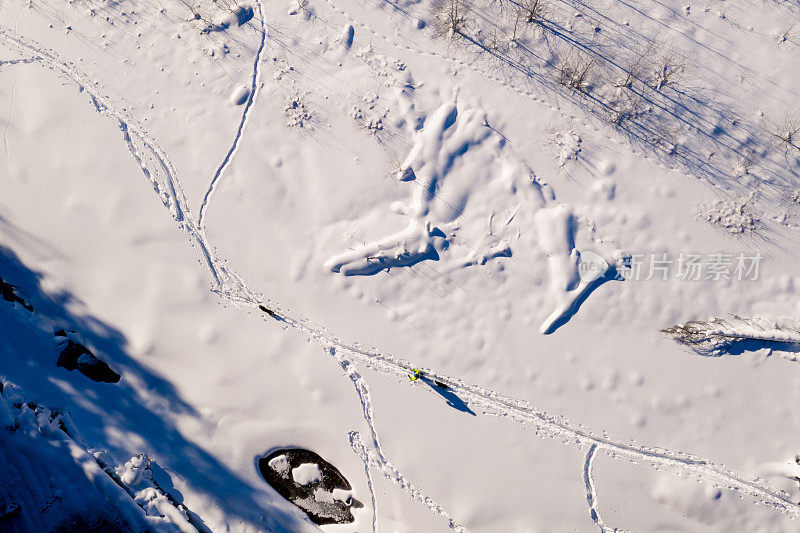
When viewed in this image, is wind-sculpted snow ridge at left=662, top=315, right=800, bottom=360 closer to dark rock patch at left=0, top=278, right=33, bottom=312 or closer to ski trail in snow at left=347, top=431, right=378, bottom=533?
ski trail in snow at left=347, top=431, right=378, bottom=533

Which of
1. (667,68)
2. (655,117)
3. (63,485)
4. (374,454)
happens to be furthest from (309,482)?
(667,68)

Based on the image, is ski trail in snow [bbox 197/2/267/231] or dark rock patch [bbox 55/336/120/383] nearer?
dark rock patch [bbox 55/336/120/383]

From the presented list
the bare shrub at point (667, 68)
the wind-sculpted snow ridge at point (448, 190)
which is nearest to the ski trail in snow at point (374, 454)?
the wind-sculpted snow ridge at point (448, 190)

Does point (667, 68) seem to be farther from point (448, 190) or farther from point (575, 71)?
point (448, 190)

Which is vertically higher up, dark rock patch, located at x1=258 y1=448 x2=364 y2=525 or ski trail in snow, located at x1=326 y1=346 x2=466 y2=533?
ski trail in snow, located at x1=326 y1=346 x2=466 y2=533

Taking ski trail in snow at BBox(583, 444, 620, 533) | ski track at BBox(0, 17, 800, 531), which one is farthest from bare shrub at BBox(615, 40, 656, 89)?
ski trail in snow at BBox(583, 444, 620, 533)

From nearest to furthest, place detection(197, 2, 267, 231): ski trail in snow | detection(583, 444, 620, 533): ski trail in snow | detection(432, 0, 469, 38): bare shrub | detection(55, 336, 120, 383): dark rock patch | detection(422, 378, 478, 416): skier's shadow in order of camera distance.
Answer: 1. detection(583, 444, 620, 533): ski trail in snow
2. detection(422, 378, 478, 416): skier's shadow
3. detection(55, 336, 120, 383): dark rock patch
4. detection(197, 2, 267, 231): ski trail in snow
5. detection(432, 0, 469, 38): bare shrub

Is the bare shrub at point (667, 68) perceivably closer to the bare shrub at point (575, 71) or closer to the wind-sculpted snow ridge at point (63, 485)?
the bare shrub at point (575, 71)

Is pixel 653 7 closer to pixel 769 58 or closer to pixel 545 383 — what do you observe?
pixel 769 58
